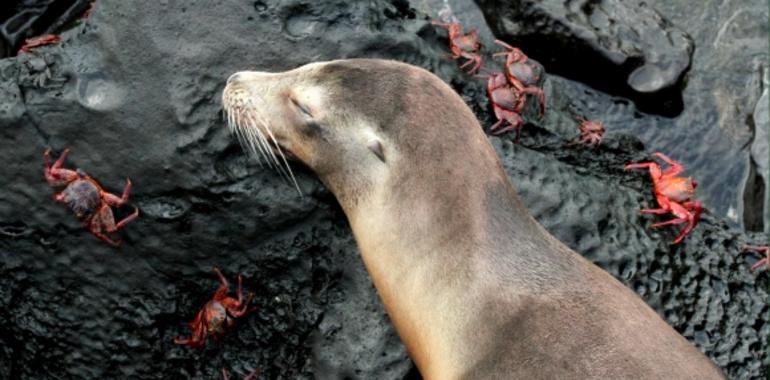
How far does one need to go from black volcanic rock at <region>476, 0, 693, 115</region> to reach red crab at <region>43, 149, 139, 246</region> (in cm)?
404

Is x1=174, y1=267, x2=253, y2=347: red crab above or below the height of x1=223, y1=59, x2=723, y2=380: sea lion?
below

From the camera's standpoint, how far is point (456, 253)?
4.96 metres

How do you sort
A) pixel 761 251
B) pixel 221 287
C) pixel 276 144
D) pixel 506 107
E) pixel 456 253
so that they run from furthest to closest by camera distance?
pixel 761 251
pixel 506 107
pixel 221 287
pixel 276 144
pixel 456 253

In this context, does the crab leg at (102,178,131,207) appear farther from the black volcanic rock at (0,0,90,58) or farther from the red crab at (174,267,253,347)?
the black volcanic rock at (0,0,90,58)

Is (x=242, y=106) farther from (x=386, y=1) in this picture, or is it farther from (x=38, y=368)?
(x=38, y=368)

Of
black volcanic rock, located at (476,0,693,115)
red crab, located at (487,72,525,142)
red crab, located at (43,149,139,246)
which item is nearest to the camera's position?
red crab, located at (43,149,139,246)

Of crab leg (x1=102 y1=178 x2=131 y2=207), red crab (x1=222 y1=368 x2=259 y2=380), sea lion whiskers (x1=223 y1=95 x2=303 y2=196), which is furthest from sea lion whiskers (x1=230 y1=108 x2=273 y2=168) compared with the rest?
Answer: red crab (x1=222 y1=368 x2=259 y2=380)

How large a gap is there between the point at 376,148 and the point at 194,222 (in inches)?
49.1

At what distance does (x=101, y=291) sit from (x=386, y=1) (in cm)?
253

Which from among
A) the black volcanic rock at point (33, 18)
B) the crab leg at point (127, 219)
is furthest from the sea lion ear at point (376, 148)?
the black volcanic rock at point (33, 18)

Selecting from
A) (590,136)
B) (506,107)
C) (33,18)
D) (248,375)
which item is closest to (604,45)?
(590,136)

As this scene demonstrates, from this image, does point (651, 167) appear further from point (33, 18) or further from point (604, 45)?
point (33, 18)

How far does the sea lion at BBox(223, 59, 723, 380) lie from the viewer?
15.5 feet

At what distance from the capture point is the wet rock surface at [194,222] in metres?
5.49
